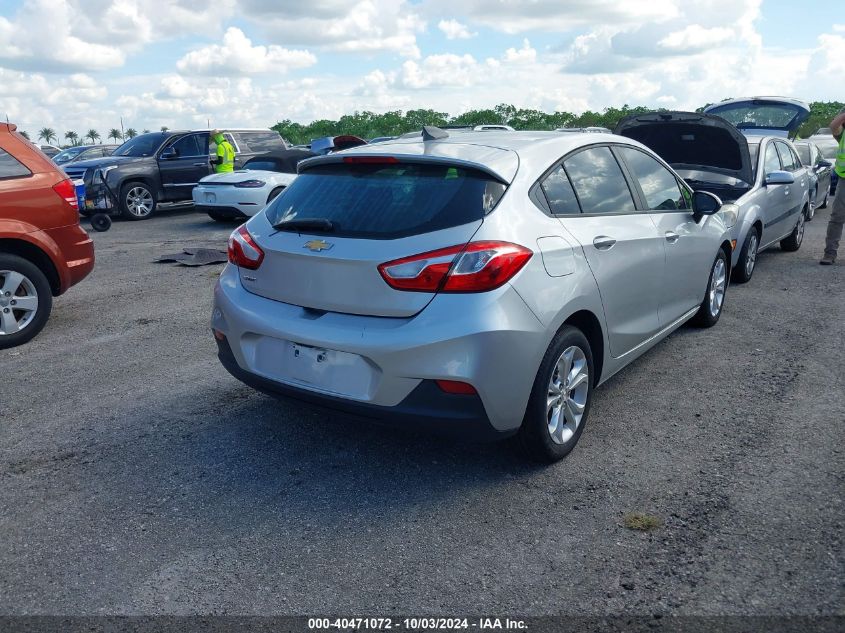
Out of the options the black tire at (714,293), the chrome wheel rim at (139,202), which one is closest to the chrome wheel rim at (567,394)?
the black tire at (714,293)

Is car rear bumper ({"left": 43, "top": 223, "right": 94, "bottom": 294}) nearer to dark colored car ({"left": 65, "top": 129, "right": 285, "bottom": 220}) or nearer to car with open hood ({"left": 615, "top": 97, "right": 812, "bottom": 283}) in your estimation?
car with open hood ({"left": 615, "top": 97, "right": 812, "bottom": 283})

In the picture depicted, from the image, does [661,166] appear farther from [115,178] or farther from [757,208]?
[115,178]

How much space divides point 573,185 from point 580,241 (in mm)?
403

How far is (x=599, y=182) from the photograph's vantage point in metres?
4.29

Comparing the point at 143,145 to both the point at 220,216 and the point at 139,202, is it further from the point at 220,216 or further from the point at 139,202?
the point at 220,216

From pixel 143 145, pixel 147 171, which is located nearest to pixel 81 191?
pixel 147 171

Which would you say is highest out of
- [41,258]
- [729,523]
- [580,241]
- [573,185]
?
[573,185]

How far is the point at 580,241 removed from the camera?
3.80 meters

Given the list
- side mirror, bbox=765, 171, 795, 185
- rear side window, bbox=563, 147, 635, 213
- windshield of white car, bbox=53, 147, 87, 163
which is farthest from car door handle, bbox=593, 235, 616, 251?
windshield of white car, bbox=53, 147, 87, 163

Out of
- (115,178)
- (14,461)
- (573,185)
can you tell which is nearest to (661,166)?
(573,185)

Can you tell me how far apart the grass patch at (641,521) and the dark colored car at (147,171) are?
13.6 meters

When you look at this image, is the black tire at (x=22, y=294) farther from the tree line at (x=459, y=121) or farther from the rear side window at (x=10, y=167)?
the tree line at (x=459, y=121)

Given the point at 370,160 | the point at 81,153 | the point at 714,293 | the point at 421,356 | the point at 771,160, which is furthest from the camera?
the point at 81,153

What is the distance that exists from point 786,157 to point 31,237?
9.04m
